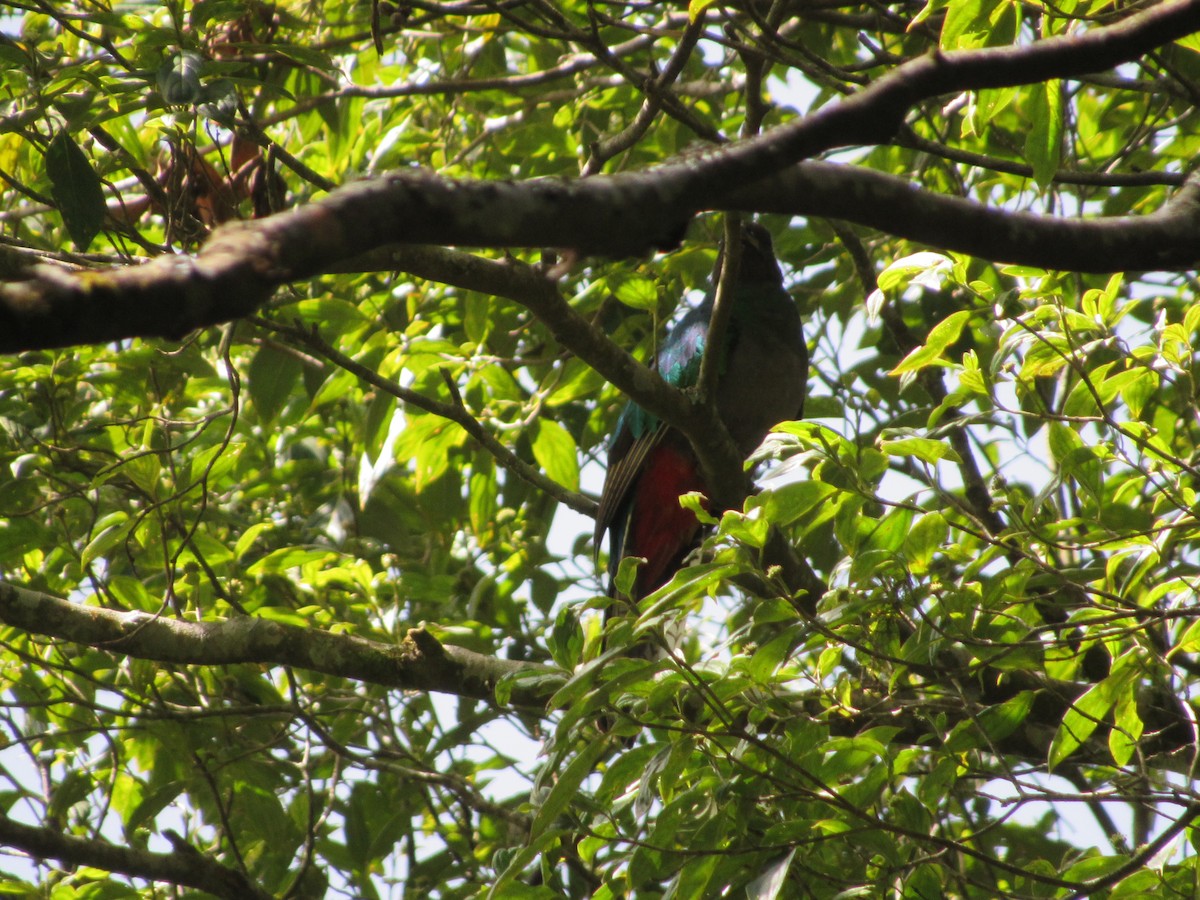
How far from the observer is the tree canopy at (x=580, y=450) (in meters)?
1.42

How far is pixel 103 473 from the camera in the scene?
126 inches

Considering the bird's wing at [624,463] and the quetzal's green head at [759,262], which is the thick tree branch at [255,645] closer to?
the bird's wing at [624,463]

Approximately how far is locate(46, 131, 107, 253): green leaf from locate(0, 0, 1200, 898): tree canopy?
0.5 inches

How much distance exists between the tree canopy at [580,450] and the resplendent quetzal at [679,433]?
18cm

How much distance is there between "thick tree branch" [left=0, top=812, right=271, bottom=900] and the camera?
3266 millimetres

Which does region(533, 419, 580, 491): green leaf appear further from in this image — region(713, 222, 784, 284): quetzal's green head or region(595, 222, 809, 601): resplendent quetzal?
region(713, 222, 784, 284): quetzal's green head

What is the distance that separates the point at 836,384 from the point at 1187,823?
107 inches

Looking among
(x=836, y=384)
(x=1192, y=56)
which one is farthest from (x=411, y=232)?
(x=836, y=384)

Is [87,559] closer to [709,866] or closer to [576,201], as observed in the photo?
[709,866]

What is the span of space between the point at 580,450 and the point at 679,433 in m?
0.49

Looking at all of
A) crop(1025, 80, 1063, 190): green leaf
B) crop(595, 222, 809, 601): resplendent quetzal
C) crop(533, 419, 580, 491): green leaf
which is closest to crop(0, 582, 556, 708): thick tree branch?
crop(533, 419, 580, 491): green leaf

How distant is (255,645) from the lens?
3258 millimetres

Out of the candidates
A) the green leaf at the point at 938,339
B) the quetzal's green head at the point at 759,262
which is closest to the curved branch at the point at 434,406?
the green leaf at the point at 938,339

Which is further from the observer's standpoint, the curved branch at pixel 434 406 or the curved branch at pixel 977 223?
the curved branch at pixel 434 406
